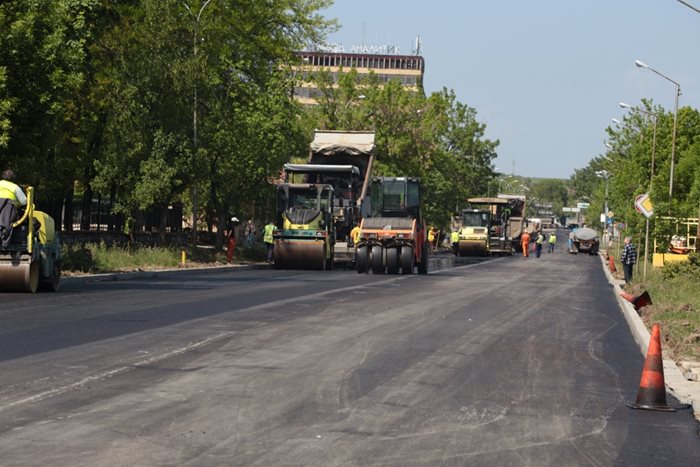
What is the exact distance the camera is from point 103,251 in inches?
1453

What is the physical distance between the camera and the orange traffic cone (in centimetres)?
1108

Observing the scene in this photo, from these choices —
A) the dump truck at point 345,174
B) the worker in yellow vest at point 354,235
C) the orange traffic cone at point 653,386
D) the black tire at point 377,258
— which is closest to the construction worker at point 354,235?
the worker in yellow vest at point 354,235

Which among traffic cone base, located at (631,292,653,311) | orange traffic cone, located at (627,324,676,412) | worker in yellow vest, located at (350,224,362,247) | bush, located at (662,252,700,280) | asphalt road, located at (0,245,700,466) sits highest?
worker in yellow vest, located at (350,224,362,247)

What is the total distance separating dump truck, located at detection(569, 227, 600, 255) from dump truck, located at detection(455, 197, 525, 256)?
48.9 ft

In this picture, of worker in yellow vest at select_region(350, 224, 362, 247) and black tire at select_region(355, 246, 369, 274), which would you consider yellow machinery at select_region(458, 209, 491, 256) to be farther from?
black tire at select_region(355, 246, 369, 274)

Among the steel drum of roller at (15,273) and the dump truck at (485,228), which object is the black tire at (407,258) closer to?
the steel drum of roller at (15,273)

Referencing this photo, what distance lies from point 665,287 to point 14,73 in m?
16.7

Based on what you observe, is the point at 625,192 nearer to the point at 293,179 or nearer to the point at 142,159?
the point at 293,179

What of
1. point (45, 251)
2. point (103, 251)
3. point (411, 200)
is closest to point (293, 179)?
point (411, 200)

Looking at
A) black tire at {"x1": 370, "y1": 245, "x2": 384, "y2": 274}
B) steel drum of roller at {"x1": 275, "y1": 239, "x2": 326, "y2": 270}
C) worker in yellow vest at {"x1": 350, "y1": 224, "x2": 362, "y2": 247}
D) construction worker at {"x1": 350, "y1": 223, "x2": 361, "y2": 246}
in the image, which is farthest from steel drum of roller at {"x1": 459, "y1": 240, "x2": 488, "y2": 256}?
black tire at {"x1": 370, "y1": 245, "x2": 384, "y2": 274}

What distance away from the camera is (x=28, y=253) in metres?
23.5

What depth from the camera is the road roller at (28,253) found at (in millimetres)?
23438

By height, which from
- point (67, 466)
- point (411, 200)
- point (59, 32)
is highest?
point (59, 32)

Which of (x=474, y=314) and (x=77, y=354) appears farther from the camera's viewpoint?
(x=474, y=314)
